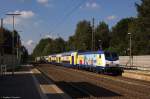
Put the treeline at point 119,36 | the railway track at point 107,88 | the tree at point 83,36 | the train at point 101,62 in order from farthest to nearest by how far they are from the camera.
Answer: the tree at point 83,36 < the treeline at point 119,36 < the train at point 101,62 < the railway track at point 107,88

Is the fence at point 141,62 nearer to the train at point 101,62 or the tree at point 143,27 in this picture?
the train at point 101,62

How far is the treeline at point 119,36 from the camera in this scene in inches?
3691

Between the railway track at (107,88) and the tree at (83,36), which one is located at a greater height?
the tree at (83,36)

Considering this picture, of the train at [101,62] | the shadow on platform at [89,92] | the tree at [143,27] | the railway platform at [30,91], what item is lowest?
the shadow on platform at [89,92]

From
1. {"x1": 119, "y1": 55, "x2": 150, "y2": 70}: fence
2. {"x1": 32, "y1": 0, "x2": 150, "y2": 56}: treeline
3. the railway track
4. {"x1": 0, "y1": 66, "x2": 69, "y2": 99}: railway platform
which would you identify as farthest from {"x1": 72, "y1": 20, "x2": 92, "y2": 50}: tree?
{"x1": 0, "y1": 66, "x2": 69, "y2": 99}: railway platform

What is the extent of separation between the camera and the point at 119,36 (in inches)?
5782

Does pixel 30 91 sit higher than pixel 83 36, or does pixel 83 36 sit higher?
pixel 83 36

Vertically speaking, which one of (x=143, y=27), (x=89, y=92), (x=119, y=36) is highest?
(x=119, y=36)

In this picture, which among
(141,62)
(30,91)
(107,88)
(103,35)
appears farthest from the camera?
(103,35)

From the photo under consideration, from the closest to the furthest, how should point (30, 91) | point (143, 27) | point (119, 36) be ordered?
point (30, 91), point (143, 27), point (119, 36)

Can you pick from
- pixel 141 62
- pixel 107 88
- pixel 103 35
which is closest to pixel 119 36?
pixel 103 35

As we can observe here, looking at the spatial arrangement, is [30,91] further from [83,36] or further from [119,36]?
[83,36]

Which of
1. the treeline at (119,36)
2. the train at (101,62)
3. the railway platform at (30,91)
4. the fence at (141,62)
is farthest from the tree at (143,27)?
the railway platform at (30,91)

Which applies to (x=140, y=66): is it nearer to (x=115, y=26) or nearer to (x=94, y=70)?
(x=94, y=70)
